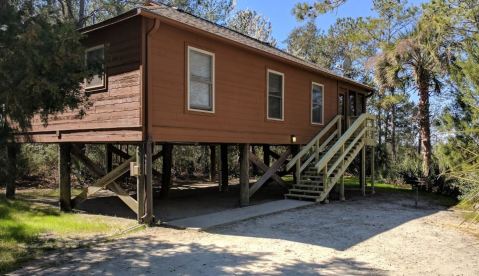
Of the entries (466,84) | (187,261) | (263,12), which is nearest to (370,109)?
(263,12)

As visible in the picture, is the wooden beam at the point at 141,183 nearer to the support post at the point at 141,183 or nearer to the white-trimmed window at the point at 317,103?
the support post at the point at 141,183

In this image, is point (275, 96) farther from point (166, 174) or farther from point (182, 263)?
point (182, 263)

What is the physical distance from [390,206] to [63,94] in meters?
9.84

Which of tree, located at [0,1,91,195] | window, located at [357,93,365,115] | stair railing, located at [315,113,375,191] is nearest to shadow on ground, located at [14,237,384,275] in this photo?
tree, located at [0,1,91,195]

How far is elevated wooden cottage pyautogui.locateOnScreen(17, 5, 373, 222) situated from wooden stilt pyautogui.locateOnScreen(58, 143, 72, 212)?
3 cm

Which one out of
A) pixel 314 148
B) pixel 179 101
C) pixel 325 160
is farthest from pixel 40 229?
pixel 314 148

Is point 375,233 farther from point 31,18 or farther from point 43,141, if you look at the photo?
point 43,141

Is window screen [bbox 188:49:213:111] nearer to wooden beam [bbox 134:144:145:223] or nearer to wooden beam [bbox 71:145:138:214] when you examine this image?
wooden beam [bbox 134:144:145:223]

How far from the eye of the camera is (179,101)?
10.0 meters

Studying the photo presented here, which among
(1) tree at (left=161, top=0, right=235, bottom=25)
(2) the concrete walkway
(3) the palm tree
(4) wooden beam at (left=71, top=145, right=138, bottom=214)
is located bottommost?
(2) the concrete walkway

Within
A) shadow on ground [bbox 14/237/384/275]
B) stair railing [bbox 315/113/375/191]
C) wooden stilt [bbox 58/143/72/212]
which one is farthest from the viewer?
stair railing [bbox 315/113/375/191]

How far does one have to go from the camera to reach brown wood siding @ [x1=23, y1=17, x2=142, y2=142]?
937 centimetres

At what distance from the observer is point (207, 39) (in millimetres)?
10773

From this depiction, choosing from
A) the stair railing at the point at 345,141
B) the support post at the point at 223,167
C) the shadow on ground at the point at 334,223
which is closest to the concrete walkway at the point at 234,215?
the shadow on ground at the point at 334,223
